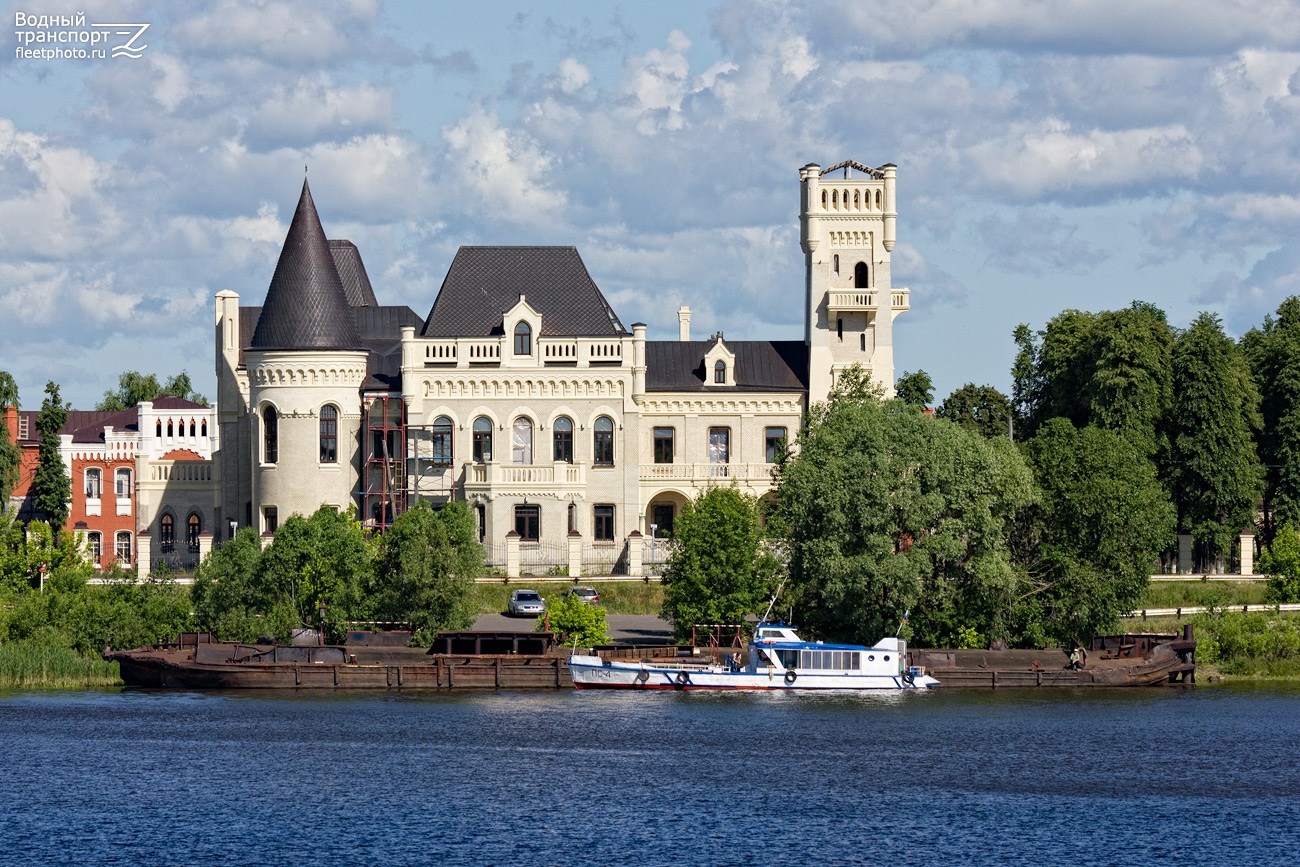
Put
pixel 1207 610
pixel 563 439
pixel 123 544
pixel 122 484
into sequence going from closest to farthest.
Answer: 1. pixel 1207 610
2. pixel 563 439
3. pixel 123 544
4. pixel 122 484

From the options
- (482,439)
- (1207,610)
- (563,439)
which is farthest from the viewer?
(563,439)

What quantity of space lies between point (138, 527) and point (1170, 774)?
5404cm

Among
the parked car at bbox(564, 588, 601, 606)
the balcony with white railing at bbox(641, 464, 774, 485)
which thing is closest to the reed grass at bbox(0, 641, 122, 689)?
the parked car at bbox(564, 588, 601, 606)

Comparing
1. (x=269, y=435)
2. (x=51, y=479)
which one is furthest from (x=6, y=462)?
(x=269, y=435)

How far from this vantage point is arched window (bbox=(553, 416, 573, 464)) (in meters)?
85.2

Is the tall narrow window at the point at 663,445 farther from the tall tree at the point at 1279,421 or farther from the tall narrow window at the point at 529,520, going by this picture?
the tall tree at the point at 1279,421

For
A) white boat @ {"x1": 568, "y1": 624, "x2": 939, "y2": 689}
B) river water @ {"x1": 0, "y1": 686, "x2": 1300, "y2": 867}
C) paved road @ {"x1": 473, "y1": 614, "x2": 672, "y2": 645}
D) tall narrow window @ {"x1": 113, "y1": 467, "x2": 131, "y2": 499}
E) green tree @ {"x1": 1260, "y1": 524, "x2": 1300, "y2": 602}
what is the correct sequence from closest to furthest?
river water @ {"x1": 0, "y1": 686, "x2": 1300, "y2": 867}, white boat @ {"x1": 568, "y1": 624, "x2": 939, "y2": 689}, paved road @ {"x1": 473, "y1": 614, "x2": 672, "y2": 645}, green tree @ {"x1": 1260, "y1": 524, "x2": 1300, "y2": 602}, tall narrow window @ {"x1": 113, "y1": 467, "x2": 131, "y2": 499}

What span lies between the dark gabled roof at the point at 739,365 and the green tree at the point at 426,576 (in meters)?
21.1

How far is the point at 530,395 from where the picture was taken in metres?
84.8

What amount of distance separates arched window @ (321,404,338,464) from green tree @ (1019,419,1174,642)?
101 ft

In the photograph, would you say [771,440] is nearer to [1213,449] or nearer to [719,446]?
[719,446]

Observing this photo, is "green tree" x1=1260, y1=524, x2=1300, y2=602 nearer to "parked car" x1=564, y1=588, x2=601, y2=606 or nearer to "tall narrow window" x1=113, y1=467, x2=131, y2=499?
"parked car" x1=564, y1=588, x2=601, y2=606

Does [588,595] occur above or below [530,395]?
below

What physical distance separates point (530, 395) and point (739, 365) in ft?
31.4
